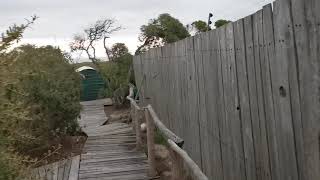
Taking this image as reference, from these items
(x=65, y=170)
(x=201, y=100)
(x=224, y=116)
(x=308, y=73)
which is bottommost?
(x=65, y=170)

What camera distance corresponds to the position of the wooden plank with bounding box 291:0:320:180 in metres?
2.39

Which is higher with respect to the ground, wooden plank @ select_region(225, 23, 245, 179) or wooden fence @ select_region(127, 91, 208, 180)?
wooden plank @ select_region(225, 23, 245, 179)

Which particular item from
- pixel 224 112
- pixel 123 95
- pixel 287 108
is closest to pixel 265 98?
pixel 287 108

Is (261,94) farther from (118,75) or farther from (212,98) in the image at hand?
→ (118,75)

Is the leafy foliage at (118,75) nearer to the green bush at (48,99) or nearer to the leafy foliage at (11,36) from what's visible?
the green bush at (48,99)

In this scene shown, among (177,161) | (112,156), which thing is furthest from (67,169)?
(177,161)

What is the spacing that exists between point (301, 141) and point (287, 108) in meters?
0.22

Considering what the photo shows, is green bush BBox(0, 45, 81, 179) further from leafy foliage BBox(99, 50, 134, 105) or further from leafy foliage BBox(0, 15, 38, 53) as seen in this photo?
leafy foliage BBox(99, 50, 134, 105)

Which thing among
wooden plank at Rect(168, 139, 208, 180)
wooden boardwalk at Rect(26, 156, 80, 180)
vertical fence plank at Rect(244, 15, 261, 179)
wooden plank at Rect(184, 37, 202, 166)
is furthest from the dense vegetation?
vertical fence plank at Rect(244, 15, 261, 179)

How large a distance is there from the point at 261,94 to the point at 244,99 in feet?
1.59

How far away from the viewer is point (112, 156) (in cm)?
992

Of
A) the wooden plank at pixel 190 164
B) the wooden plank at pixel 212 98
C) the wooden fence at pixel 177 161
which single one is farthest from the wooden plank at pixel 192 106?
the wooden plank at pixel 190 164

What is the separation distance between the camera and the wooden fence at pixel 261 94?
2510 mm

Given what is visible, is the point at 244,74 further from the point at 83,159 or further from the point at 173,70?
the point at 83,159
